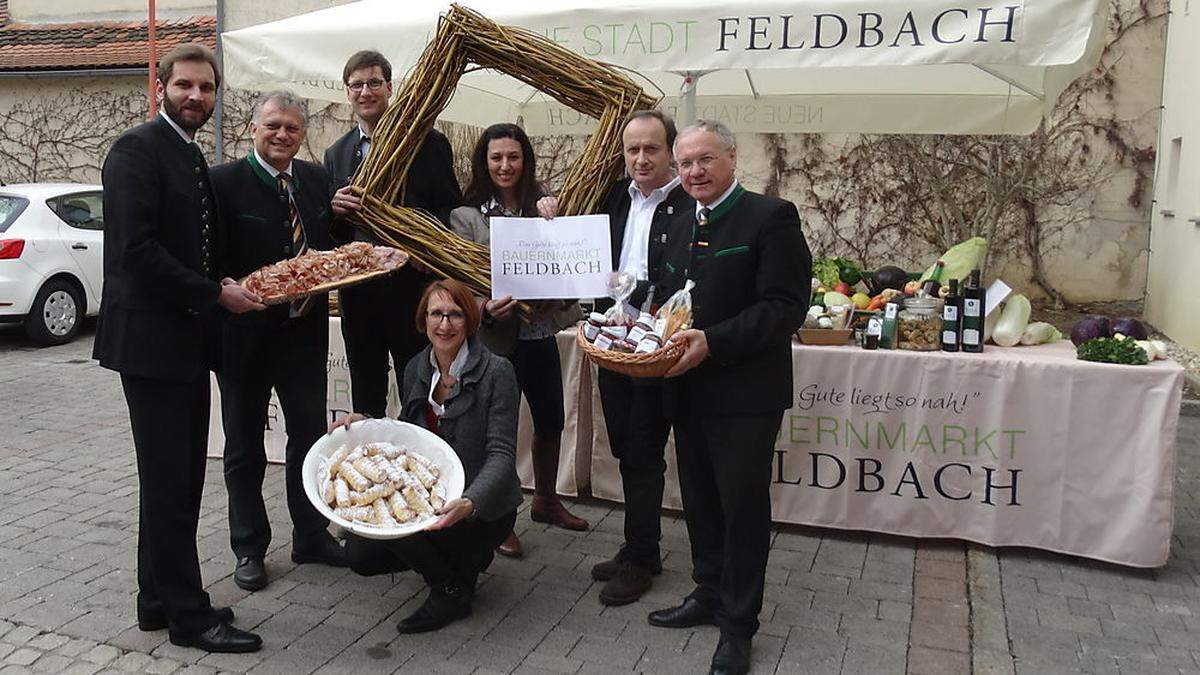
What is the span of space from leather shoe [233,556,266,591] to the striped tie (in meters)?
1.27

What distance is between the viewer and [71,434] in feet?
21.4

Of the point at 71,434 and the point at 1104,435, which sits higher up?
the point at 1104,435

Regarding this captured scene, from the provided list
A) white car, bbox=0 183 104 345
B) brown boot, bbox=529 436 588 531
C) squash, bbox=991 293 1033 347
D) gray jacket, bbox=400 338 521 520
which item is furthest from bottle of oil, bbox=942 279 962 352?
white car, bbox=0 183 104 345

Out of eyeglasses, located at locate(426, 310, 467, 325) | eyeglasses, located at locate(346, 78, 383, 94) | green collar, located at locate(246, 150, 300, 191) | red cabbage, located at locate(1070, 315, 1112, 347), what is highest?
eyeglasses, located at locate(346, 78, 383, 94)

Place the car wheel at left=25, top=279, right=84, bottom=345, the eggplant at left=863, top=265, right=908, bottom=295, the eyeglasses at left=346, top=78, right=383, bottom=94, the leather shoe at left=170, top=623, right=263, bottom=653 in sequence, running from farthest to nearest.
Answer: the car wheel at left=25, top=279, right=84, bottom=345, the eggplant at left=863, top=265, right=908, bottom=295, the eyeglasses at left=346, top=78, right=383, bottom=94, the leather shoe at left=170, top=623, right=263, bottom=653

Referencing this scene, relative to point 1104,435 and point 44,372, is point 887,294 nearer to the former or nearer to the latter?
point 1104,435

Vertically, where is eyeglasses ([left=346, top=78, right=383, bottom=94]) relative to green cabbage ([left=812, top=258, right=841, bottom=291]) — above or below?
above

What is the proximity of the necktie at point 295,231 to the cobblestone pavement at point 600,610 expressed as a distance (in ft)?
3.66

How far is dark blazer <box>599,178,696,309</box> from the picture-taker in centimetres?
372

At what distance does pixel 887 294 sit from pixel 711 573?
1.98 meters

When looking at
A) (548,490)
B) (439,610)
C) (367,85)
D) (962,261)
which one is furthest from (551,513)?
(962,261)

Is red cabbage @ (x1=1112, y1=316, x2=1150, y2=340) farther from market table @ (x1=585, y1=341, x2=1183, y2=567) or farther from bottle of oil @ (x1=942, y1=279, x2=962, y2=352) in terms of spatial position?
bottle of oil @ (x1=942, y1=279, x2=962, y2=352)

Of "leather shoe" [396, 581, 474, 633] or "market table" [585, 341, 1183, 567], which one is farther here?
"market table" [585, 341, 1183, 567]

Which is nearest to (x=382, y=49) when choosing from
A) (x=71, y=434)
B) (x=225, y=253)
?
(x=225, y=253)
